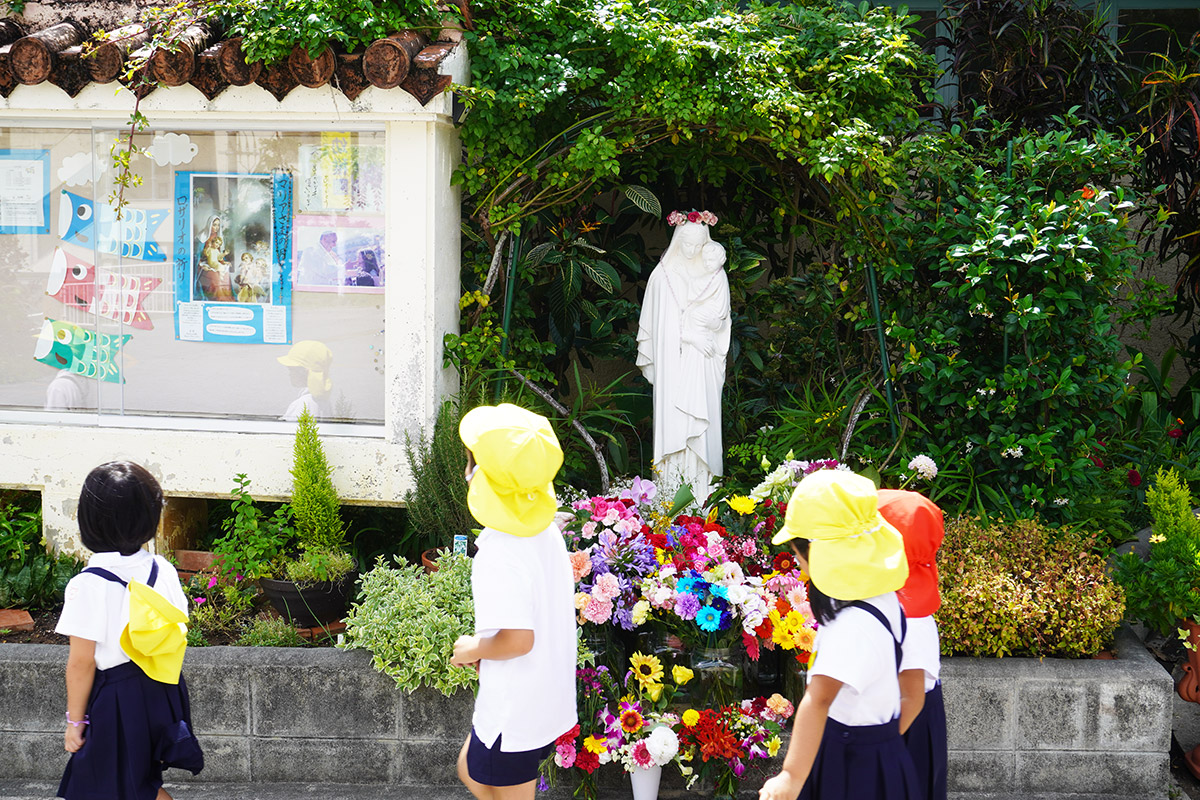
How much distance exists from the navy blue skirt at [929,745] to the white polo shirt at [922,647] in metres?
0.10

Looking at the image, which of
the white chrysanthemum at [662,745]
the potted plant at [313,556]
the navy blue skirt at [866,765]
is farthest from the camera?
the potted plant at [313,556]

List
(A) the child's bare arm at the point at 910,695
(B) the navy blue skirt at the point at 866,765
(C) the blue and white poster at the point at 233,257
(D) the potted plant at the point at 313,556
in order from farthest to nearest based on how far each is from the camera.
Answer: (C) the blue and white poster at the point at 233,257
(D) the potted plant at the point at 313,556
(A) the child's bare arm at the point at 910,695
(B) the navy blue skirt at the point at 866,765

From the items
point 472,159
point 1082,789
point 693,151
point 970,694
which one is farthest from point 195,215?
point 1082,789

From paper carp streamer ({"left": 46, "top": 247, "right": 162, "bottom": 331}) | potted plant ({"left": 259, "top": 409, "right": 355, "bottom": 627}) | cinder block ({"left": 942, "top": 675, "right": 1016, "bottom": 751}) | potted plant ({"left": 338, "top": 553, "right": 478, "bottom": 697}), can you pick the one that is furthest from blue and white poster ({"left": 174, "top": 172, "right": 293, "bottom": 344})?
cinder block ({"left": 942, "top": 675, "right": 1016, "bottom": 751})

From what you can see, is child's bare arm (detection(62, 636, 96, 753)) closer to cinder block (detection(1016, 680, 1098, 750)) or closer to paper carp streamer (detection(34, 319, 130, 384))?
paper carp streamer (detection(34, 319, 130, 384))

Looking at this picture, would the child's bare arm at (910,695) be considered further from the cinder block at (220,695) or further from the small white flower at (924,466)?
the cinder block at (220,695)

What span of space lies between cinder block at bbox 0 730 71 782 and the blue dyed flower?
2.61 m

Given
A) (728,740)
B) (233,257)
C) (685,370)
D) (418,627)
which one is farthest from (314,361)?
(728,740)

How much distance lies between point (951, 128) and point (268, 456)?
13.3 feet

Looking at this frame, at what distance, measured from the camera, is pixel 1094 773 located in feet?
13.1

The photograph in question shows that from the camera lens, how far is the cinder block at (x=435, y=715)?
401 centimetres

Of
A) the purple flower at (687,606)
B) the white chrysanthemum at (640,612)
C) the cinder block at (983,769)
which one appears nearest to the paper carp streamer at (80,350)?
the white chrysanthemum at (640,612)

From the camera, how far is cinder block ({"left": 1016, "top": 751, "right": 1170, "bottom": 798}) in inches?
157

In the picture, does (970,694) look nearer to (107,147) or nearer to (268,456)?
(268,456)
